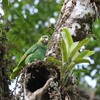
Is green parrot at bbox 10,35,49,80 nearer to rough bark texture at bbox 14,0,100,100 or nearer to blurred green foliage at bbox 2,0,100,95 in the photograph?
rough bark texture at bbox 14,0,100,100

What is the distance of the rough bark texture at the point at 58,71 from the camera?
1689mm

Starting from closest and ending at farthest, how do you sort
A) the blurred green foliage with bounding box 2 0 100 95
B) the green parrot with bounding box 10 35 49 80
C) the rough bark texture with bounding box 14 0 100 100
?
the rough bark texture with bounding box 14 0 100 100 → the green parrot with bounding box 10 35 49 80 → the blurred green foliage with bounding box 2 0 100 95

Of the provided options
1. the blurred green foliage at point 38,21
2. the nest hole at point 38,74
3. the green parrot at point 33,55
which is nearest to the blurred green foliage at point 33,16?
the blurred green foliage at point 38,21

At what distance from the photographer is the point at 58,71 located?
179 cm

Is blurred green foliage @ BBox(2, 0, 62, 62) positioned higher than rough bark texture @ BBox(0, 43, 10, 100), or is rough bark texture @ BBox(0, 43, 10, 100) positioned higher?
blurred green foliage @ BBox(2, 0, 62, 62)

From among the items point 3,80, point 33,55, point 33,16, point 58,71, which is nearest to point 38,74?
point 58,71

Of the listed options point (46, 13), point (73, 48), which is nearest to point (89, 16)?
point (73, 48)

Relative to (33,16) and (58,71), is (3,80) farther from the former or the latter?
(33,16)

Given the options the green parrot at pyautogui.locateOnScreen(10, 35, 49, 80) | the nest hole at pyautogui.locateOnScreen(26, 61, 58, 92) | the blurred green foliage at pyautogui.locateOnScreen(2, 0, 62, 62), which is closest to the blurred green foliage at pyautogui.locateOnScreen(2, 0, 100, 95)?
the blurred green foliage at pyautogui.locateOnScreen(2, 0, 62, 62)

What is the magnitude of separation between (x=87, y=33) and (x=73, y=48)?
38cm

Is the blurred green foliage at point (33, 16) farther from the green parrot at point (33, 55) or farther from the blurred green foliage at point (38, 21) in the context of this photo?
the green parrot at point (33, 55)

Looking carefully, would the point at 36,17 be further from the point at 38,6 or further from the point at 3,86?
the point at 3,86

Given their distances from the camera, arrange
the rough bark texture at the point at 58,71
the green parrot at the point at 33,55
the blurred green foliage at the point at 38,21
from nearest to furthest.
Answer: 1. the rough bark texture at the point at 58,71
2. the green parrot at the point at 33,55
3. the blurred green foliage at the point at 38,21

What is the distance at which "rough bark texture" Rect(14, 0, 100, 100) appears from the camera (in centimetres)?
169
